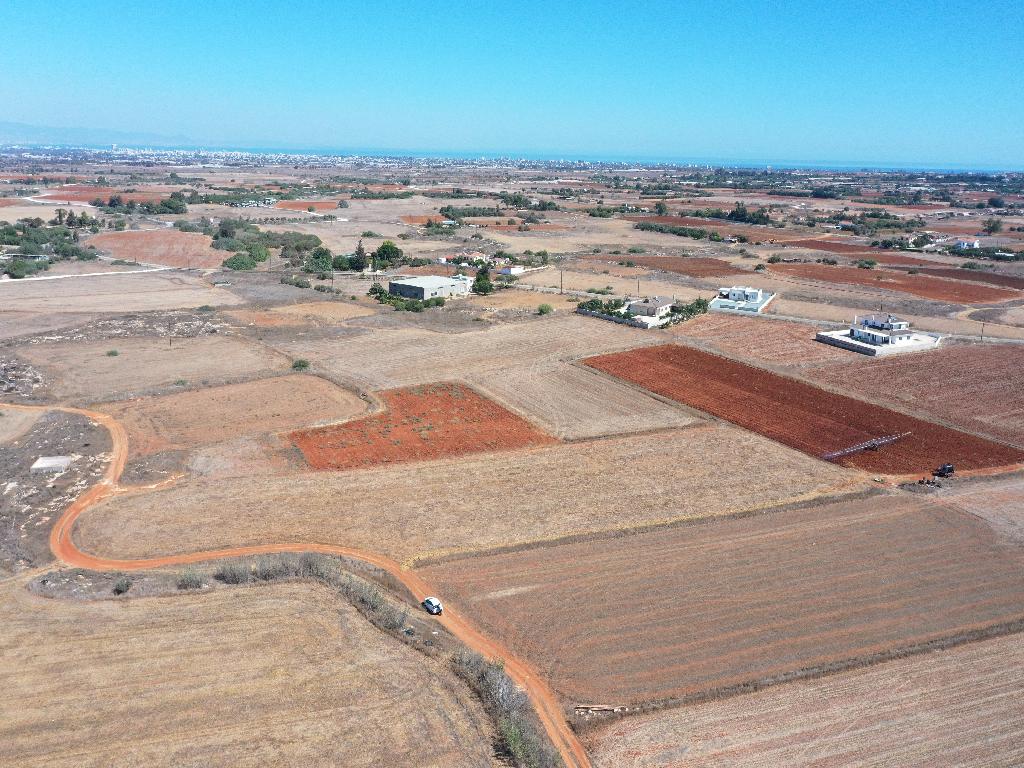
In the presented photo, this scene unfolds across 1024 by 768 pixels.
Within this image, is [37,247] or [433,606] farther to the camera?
[37,247]

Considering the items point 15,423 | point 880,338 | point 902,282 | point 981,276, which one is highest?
point 981,276

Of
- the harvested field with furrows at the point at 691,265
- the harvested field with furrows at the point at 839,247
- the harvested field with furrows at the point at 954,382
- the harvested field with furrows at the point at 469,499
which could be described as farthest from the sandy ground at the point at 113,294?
the harvested field with furrows at the point at 839,247

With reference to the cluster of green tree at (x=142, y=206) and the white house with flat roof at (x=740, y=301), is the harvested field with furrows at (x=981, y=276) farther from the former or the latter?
the cluster of green tree at (x=142, y=206)

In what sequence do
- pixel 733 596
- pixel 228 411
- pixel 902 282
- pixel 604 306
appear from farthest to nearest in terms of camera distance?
pixel 902 282
pixel 604 306
pixel 228 411
pixel 733 596

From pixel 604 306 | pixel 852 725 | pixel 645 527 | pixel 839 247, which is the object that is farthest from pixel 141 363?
pixel 839 247

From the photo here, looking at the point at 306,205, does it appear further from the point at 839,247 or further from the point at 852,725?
the point at 852,725

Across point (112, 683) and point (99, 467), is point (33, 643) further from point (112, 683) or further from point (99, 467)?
point (99, 467)

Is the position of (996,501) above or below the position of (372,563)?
above

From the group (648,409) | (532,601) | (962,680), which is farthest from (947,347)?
(532,601)
